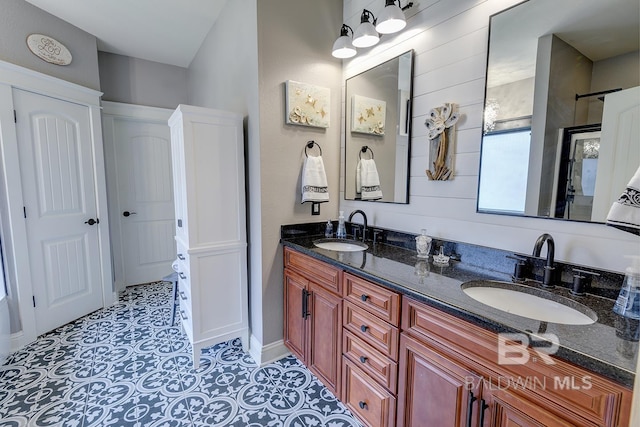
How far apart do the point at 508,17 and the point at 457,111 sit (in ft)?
1.50

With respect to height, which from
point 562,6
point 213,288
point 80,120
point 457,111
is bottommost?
point 213,288

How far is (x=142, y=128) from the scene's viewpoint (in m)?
3.53

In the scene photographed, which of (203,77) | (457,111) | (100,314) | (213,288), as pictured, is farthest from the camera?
(203,77)

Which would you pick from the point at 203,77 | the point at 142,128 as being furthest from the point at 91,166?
the point at 203,77

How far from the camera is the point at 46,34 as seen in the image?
249 cm

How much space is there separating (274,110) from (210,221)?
93 cm

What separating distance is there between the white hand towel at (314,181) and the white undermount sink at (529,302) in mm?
1222

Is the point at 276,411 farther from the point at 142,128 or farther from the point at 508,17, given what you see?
the point at 142,128

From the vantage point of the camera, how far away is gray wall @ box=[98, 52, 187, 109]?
3277 mm

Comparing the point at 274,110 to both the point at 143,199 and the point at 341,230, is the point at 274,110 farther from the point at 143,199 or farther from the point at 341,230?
the point at 143,199

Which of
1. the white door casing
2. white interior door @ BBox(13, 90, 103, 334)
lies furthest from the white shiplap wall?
the white door casing

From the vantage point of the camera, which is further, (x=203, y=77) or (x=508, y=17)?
(x=203, y=77)

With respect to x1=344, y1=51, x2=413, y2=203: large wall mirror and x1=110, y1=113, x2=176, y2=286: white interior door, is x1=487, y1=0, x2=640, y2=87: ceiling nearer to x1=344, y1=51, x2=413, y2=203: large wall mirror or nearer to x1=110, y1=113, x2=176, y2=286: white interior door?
x1=344, y1=51, x2=413, y2=203: large wall mirror

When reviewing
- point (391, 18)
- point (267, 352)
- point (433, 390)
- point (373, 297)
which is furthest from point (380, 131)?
point (267, 352)
